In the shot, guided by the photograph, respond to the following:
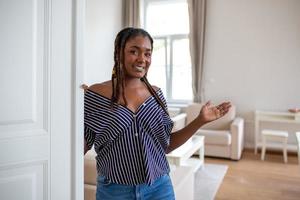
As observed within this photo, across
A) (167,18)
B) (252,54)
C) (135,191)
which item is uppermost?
(167,18)

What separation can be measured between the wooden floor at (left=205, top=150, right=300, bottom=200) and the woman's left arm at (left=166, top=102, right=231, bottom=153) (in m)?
2.04

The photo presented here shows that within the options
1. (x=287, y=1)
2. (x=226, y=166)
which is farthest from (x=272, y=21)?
(x=226, y=166)

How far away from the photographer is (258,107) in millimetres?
5184

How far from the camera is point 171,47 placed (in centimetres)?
599

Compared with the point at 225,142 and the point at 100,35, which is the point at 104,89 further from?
the point at 100,35

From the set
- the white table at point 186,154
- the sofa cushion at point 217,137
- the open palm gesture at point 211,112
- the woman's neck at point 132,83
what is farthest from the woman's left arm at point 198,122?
the sofa cushion at point 217,137

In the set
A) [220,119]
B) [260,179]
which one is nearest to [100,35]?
[220,119]

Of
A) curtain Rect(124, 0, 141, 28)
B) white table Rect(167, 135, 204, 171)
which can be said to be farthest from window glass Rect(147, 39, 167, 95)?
white table Rect(167, 135, 204, 171)

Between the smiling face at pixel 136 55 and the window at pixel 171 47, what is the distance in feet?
15.9

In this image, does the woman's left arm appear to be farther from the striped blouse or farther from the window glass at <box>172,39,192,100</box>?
the window glass at <box>172,39,192,100</box>

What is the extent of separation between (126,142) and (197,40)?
186 inches

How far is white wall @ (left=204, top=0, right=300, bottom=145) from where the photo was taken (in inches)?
195

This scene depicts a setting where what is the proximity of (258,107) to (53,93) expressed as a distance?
4692 millimetres

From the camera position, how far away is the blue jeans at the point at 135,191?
→ 1019 millimetres
